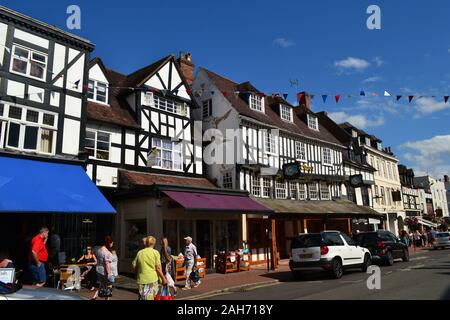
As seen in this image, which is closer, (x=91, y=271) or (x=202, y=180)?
(x=91, y=271)

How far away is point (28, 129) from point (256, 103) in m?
14.0

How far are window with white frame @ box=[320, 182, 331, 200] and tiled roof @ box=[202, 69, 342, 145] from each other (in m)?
3.28

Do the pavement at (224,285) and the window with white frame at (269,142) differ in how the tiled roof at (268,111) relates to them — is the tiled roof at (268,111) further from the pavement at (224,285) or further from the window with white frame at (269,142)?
the pavement at (224,285)

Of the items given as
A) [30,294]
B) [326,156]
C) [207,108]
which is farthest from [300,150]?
[30,294]

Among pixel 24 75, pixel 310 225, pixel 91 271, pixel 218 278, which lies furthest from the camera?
pixel 310 225

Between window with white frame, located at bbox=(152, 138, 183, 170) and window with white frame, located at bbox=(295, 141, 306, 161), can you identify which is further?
window with white frame, located at bbox=(295, 141, 306, 161)

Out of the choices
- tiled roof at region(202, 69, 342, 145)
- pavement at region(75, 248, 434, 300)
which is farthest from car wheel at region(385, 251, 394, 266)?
tiled roof at region(202, 69, 342, 145)

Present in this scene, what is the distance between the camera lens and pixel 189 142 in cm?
2014

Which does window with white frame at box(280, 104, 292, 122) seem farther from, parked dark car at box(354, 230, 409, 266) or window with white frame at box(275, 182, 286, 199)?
parked dark car at box(354, 230, 409, 266)

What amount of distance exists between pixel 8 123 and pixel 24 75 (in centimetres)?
188

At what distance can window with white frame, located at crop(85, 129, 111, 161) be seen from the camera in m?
15.7

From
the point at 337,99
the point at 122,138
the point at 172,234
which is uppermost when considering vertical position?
the point at 337,99

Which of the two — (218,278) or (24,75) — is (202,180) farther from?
(24,75)
